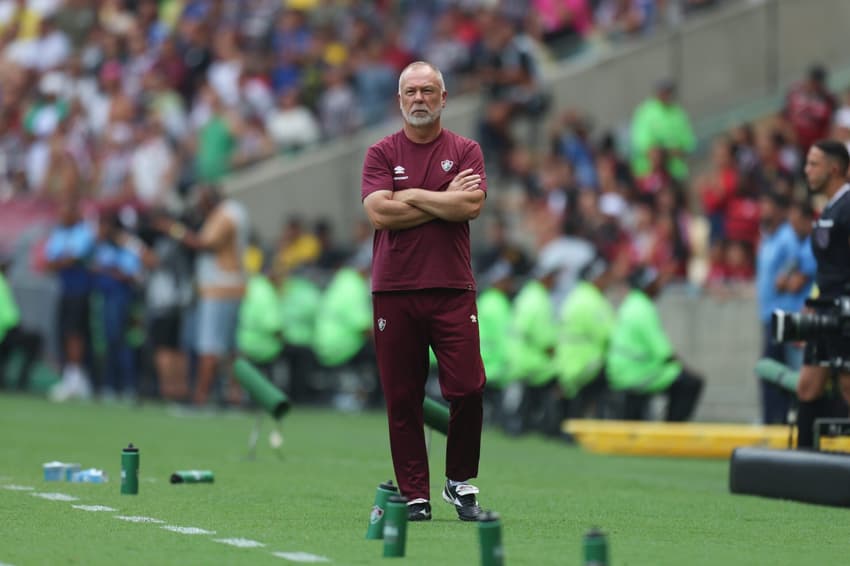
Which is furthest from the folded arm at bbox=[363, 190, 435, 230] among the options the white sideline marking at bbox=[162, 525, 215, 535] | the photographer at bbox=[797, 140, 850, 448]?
the photographer at bbox=[797, 140, 850, 448]

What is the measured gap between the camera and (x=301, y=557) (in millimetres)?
8906

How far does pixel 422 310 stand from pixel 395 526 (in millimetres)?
2058

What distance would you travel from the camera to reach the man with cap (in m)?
19.4

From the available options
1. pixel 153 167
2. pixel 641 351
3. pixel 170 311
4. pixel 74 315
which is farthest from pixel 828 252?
pixel 153 167

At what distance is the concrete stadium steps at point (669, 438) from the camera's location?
17547 mm

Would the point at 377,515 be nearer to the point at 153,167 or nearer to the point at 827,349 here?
the point at 827,349

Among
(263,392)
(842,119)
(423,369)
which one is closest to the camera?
(423,369)

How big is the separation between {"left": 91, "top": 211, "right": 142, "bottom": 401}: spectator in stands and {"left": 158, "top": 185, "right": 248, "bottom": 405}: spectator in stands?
2625 millimetres

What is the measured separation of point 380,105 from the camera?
28969 millimetres

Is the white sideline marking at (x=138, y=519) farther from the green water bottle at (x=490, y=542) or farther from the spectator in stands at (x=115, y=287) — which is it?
the spectator in stands at (x=115, y=287)

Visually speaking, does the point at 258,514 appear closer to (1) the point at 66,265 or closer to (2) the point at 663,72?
(1) the point at 66,265

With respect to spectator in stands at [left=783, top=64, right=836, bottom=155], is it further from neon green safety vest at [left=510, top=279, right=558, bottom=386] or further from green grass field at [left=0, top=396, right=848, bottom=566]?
green grass field at [left=0, top=396, right=848, bottom=566]

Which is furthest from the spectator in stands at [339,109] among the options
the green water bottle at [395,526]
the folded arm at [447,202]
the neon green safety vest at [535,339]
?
the green water bottle at [395,526]

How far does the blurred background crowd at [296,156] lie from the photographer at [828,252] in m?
4.10
